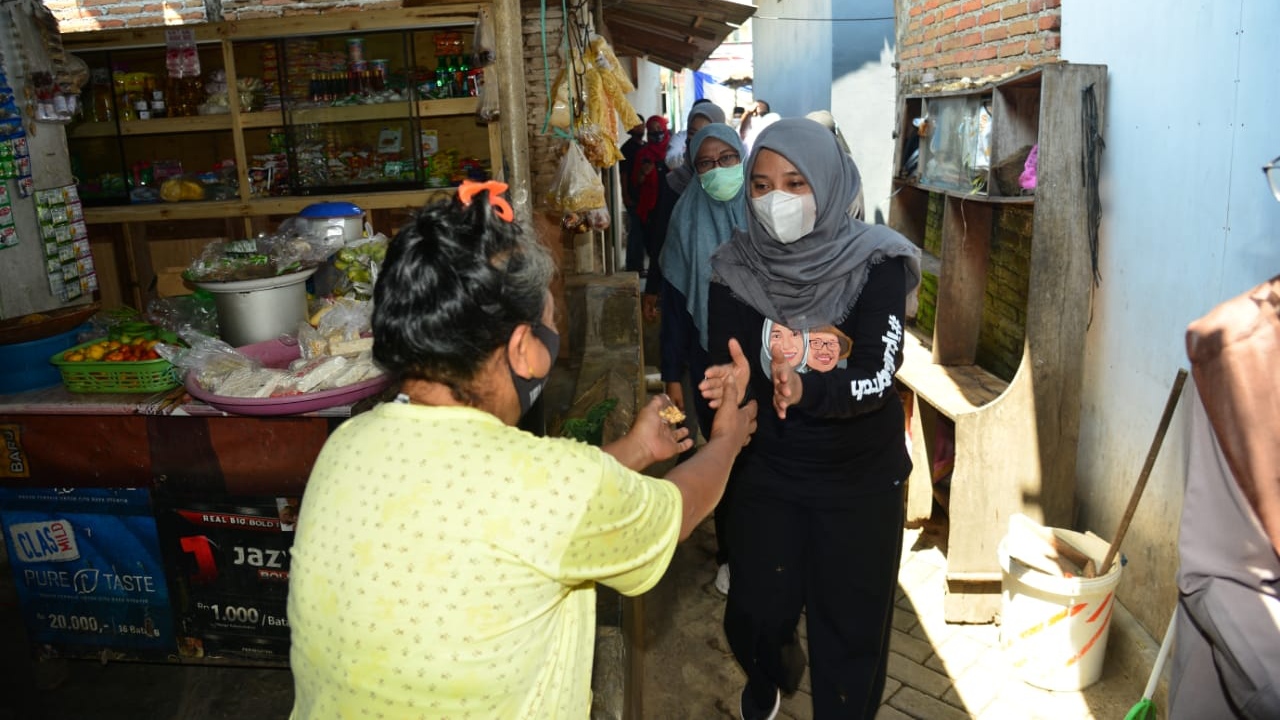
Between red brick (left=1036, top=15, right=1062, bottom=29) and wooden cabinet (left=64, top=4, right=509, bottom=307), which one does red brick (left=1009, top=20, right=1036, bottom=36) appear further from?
wooden cabinet (left=64, top=4, right=509, bottom=307)

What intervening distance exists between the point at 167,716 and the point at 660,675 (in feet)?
6.20

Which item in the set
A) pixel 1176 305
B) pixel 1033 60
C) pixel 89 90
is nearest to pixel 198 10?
pixel 89 90

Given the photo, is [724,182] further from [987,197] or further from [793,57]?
[793,57]

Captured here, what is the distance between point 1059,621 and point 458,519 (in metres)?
3.09

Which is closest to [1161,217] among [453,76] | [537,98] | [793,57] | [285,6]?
[537,98]

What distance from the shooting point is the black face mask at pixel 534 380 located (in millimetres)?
1579

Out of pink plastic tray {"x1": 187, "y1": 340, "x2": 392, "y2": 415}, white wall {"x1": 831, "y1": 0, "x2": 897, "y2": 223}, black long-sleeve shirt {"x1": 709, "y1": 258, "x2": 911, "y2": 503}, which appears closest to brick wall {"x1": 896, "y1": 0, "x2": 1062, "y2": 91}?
black long-sleeve shirt {"x1": 709, "y1": 258, "x2": 911, "y2": 503}

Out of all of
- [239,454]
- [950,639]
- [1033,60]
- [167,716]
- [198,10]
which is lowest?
[950,639]

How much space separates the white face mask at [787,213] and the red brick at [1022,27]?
2817mm

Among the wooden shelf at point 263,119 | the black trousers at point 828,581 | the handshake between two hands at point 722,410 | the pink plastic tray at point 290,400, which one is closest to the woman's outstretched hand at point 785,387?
the handshake between two hands at point 722,410

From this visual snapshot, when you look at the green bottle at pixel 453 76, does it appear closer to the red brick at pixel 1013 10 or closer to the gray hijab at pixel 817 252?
the red brick at pixel 1013 10

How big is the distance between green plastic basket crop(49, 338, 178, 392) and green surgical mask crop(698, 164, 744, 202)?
2.43m

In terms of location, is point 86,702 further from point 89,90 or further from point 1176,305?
point 89,90

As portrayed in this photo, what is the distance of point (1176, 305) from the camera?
135 inches
